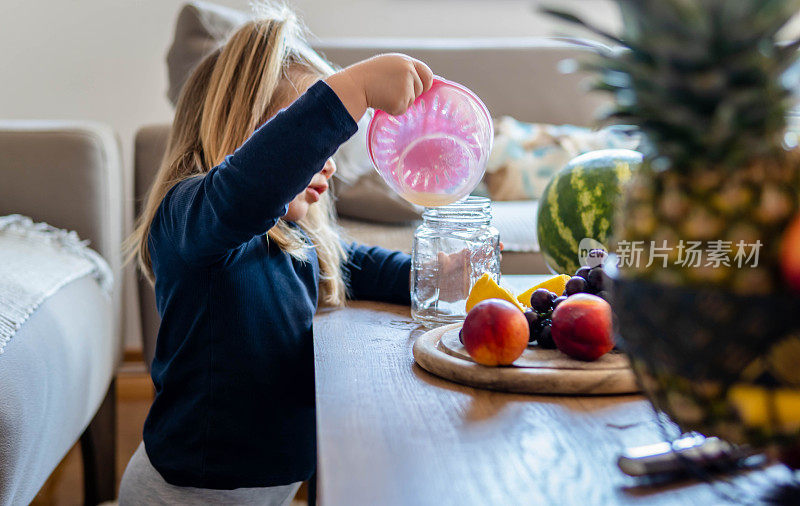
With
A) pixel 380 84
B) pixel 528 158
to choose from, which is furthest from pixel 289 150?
pixel 528 158

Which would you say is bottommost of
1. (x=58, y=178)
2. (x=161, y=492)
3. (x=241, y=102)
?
(x=161, y=492)

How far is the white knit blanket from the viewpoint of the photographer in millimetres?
1070

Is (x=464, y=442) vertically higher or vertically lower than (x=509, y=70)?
lower

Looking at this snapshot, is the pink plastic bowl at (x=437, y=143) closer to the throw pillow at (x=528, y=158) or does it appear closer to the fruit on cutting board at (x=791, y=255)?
the fruit on cutting board at (x=791, y=255)

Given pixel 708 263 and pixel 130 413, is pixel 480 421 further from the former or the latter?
pixel 130 413

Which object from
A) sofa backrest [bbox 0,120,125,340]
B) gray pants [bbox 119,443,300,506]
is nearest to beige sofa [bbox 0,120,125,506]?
sofa backrest [bbox 0,120,125,340]

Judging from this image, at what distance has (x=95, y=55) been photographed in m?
2.58

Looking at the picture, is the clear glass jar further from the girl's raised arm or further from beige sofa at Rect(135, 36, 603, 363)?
beige sofa at Rect(135, 36, 603, 363)

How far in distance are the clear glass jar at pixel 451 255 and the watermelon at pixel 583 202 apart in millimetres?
126

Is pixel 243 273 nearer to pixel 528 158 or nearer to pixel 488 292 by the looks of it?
pixel 488 292

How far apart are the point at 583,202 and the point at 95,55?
2061 mm

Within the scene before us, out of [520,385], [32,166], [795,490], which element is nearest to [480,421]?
[520,385]

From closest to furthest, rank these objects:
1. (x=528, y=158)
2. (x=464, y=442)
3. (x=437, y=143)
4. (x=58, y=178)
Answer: (x=464, y=442) < (x=437, y=143) < (x=58, y=178) < (x=528, y=158)

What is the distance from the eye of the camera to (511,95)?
2.33 metres
